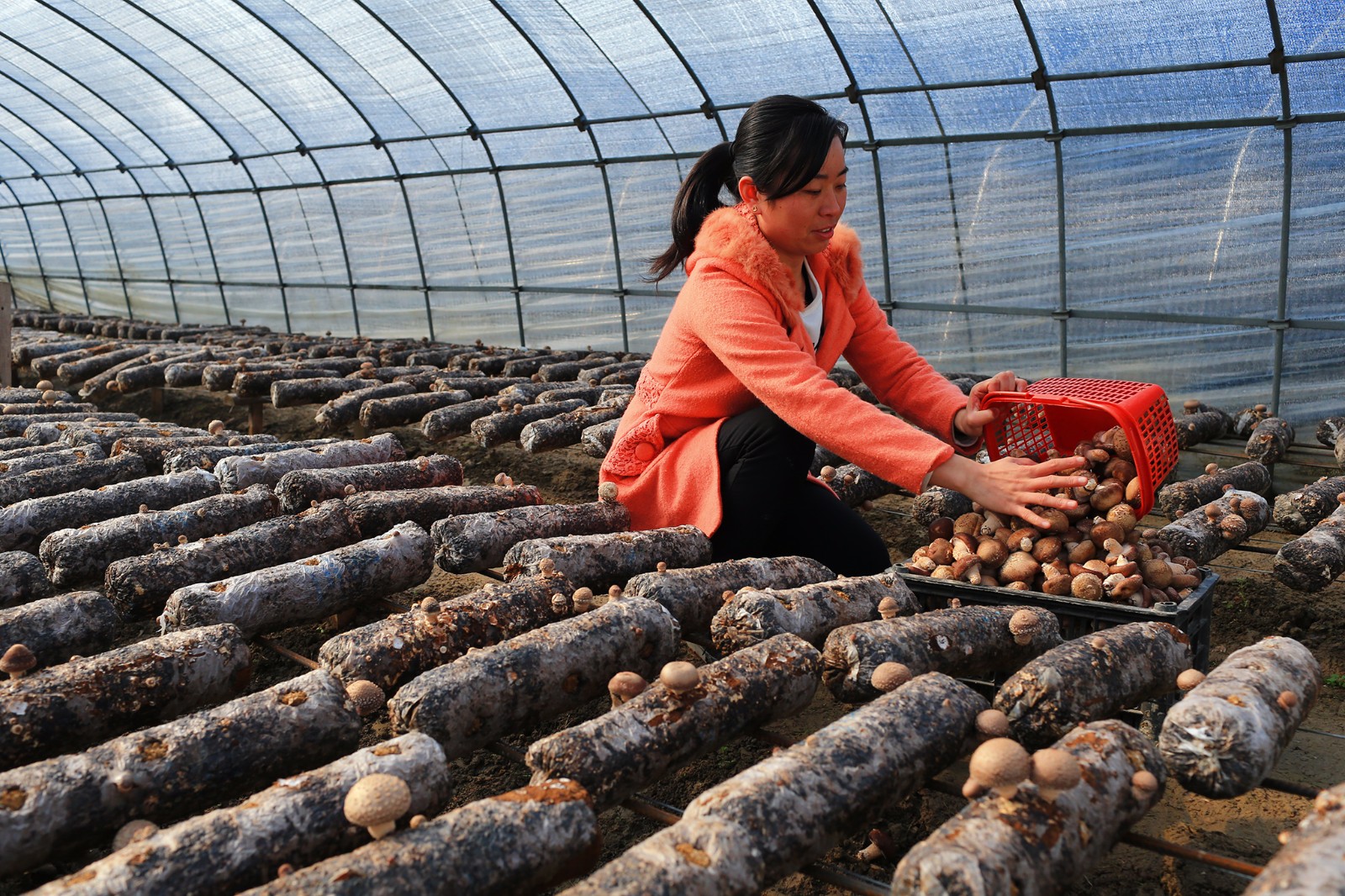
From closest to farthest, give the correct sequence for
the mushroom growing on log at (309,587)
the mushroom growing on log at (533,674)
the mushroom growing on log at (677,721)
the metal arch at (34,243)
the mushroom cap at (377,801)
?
the mushroom cap at (377,801) < the mushroom growing on log at (677,721) < the mushroom growing on log at (533,674) < the mushroom growing on log at (309,587) < the metal arch at (34,243)

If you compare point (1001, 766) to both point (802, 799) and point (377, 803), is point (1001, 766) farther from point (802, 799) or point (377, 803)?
point (377, 803)

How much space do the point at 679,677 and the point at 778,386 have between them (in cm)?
134

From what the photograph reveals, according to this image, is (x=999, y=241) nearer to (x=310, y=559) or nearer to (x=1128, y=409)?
(x=1128, y=409)

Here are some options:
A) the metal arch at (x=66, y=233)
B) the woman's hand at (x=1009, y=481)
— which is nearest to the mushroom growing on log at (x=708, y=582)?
the woman's hand at (x=1009, y=481)

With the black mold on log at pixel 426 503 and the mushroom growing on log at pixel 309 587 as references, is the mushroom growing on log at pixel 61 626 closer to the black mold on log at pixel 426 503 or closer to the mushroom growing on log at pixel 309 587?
the mushroom growing on log at pixel 309 587

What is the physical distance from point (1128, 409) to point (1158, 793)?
148 centimetres

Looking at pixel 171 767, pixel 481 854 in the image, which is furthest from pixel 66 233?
pixel 481 854

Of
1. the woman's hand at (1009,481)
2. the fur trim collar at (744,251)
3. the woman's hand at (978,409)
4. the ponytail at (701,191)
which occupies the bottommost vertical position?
the woman's hand at (1009,481)

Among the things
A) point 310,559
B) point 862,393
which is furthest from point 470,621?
point 862,393

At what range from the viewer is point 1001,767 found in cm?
204

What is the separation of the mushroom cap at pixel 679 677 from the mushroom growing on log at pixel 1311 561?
8.81ft

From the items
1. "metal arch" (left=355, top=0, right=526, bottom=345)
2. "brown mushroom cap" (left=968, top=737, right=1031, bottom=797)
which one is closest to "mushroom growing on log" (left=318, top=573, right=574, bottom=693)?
"brown mushroom cap" (left=968, top=737, right=1031, bottom=797)

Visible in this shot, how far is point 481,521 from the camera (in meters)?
4.04

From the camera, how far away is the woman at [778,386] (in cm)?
349
